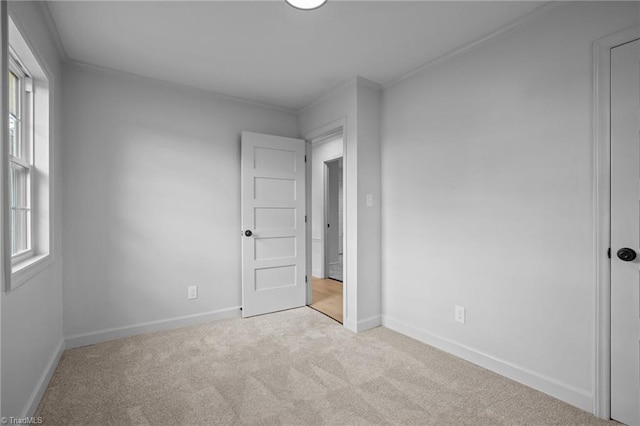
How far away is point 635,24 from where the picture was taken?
5.64 feet

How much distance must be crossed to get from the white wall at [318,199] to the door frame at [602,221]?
3.94 metres

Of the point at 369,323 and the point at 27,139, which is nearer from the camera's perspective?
the point at 27,139

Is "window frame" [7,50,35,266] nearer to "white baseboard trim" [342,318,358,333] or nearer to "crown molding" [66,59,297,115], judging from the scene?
"crown molding" [66,59,297,115]

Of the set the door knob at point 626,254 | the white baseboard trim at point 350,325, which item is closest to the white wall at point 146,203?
the white baseboard trim at point 350,325

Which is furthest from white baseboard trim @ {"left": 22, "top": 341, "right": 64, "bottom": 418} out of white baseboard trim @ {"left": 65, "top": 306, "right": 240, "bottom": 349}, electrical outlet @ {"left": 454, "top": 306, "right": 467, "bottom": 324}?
electrical outlet @ {"left": 454, "top": 306, "right": 467, "bottom": 324}

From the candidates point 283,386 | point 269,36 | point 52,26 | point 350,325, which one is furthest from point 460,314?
point 52,26

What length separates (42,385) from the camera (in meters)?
2.00

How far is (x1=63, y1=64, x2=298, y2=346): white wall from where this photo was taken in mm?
2779

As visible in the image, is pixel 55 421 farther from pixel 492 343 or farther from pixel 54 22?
pixel 492 343

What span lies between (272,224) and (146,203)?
1.28 metres

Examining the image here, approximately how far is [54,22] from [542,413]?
390 centimetres

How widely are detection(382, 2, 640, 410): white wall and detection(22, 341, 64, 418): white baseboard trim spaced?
8.72ft

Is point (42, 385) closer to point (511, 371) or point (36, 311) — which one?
point (36, 311)

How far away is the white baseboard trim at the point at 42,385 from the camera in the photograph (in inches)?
69.3
